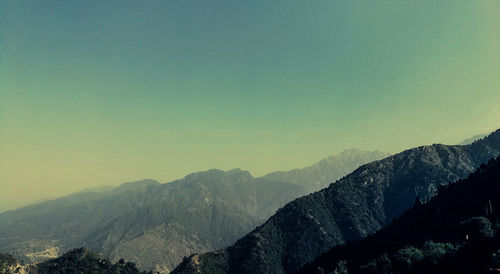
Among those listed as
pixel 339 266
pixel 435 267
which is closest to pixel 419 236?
pixel 339 266

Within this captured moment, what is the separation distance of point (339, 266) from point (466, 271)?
300 feet

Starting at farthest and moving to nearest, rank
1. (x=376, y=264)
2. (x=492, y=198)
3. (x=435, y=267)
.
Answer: (x=492, y=198)
(x=376, y=264)
(x=435, y=267)

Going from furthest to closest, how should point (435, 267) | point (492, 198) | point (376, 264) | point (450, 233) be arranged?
point (492, 198) < point (450, 233) < point (376, 264) < point (435, 267)

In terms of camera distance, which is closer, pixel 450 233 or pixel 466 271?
pixel 466 271

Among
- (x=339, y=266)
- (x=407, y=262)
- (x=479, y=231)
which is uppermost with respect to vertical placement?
(x=479, y=231)

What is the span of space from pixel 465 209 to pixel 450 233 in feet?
130

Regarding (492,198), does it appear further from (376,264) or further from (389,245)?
(376,264)

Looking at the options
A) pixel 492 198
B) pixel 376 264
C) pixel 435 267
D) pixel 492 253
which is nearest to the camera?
pixel 492 253

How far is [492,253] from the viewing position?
102750mm

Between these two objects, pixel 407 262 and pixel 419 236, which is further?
pixel 419 236

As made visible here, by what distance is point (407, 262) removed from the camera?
141875 mm

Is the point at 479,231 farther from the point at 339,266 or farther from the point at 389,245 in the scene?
the point at 339,266

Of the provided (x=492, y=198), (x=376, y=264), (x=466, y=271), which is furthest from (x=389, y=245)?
(x=466, y=271)

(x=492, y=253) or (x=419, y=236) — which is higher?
(x=492, y=253)
